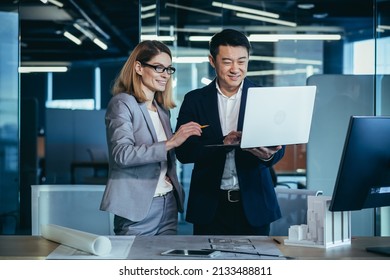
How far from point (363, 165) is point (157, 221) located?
1126 mm

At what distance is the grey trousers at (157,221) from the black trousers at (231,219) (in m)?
0.25

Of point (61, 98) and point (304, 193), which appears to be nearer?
point (304, 193)

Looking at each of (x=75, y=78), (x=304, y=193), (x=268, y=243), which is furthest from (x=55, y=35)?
(x=268, y=243)

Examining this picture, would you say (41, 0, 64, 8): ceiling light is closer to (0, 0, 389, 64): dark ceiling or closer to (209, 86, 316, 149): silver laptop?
(0, 0, 389, 64): dark ceiling

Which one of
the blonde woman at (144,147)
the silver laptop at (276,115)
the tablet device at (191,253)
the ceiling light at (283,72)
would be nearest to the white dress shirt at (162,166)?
the blonde woman at (144,147)

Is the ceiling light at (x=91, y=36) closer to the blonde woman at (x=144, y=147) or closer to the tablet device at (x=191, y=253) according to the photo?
the blonde woman at (x=144, y=147)

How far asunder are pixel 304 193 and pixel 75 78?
351 cm

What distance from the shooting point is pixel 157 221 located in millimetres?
3439

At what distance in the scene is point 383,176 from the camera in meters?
2.82

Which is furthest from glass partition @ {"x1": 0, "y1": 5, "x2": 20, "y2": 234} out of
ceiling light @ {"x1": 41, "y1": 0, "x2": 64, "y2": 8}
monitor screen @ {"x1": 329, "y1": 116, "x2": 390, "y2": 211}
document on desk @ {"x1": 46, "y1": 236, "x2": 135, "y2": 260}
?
monitor screen @ {"x1": 329, "y1": 116, "x2": 390, "y2": 211}

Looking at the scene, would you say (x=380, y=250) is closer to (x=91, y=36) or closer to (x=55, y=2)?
(x=55, y=2)

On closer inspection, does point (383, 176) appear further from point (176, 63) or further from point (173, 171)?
point (176, 63)

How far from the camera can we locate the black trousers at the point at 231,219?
141 inches
